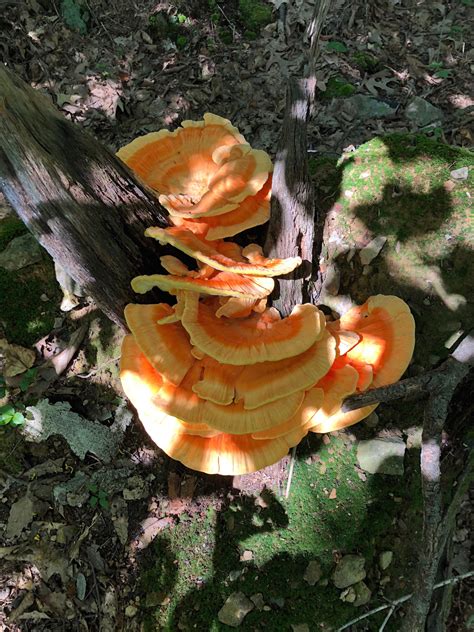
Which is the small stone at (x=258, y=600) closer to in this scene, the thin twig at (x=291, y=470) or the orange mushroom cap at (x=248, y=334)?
the thin twig at (x=291, y=470)

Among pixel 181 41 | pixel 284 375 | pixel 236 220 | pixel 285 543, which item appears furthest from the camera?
pixel 181 41

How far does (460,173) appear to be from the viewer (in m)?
3.34

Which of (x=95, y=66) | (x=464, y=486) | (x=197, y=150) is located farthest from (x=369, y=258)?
(x=95, y=66)

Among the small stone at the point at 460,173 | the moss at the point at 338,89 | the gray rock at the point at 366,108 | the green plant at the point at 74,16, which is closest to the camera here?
the small stone at the point at 460,173

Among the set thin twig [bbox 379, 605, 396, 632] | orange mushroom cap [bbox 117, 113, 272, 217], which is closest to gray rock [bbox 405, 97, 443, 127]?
orange mushroom cap [bbox 117, 113, 272, 217]

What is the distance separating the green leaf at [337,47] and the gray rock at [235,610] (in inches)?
262

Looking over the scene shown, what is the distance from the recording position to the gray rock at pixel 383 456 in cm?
321

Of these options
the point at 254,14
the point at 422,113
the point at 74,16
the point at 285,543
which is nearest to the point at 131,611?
the point at 285,543

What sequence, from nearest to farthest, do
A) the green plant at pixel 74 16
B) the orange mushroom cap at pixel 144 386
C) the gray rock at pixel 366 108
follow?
1. the orange mushroom cap at pixel 144 386
2. the gray rock at pixel 366 108
3. the green plant at pixel 74 16

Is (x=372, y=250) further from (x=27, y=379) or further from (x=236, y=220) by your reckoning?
(x=27, y=379)

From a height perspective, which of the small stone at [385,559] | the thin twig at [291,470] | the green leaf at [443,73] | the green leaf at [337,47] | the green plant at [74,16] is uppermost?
the green plant at [74,16]

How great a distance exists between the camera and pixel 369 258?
338cm

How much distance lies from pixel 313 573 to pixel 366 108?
5160 millimetres

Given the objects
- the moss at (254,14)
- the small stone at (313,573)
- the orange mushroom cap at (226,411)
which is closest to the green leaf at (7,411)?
the orange mushroom cap at (226,411)
